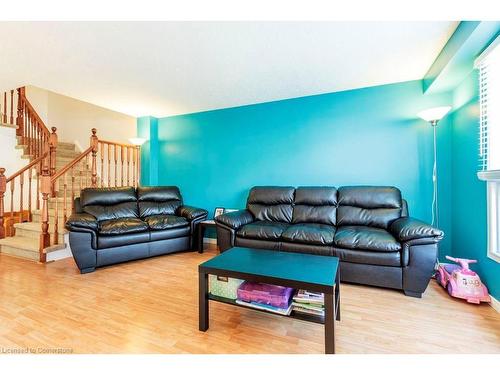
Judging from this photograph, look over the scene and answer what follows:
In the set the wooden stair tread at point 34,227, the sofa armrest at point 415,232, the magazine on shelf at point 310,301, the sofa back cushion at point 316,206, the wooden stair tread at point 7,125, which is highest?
the wooden stair tread at point 7,125

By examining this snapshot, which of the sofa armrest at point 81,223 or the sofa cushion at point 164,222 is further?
the sofa cushion at point 164,222

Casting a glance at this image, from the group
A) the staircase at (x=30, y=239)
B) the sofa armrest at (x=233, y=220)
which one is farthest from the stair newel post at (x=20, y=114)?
the sofa armrest at (x=233, y=220)

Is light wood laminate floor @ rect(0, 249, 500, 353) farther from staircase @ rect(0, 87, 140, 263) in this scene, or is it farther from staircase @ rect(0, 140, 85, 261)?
staircase @ rect(0, 87, 140, 263)

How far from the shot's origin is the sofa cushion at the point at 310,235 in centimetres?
235

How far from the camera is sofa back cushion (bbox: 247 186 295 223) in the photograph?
3115 millimetres

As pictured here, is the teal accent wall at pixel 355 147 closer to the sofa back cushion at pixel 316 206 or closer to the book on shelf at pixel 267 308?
the sofa back cushion at pixel 316 206

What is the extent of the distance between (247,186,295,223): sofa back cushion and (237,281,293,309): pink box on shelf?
1.59m

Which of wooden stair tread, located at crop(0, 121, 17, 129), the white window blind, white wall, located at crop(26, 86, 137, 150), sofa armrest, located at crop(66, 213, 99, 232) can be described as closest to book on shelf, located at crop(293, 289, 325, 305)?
the white window blind

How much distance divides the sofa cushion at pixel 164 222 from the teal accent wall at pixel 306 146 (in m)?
0.78

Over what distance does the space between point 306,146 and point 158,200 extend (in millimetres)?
2485

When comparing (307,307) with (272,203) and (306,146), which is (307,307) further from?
(306,146)

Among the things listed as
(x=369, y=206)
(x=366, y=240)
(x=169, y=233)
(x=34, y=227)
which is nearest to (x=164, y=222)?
(x=169, y=233)

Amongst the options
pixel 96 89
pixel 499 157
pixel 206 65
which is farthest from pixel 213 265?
pixel 96 89
